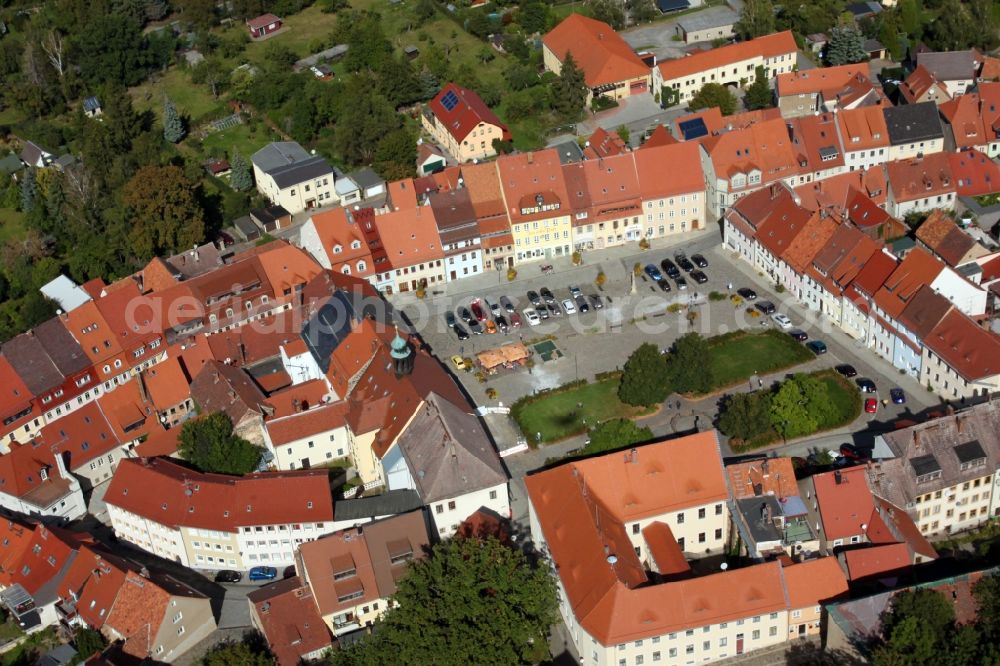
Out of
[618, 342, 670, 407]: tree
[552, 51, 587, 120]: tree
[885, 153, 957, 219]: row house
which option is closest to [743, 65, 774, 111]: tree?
[552, 51, 587, 120]: tree

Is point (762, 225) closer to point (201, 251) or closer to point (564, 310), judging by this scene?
point (564, 310)

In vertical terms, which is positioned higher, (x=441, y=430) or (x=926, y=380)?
(x=441, y=430)

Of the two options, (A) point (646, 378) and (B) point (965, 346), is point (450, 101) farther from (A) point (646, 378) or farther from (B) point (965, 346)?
(B) point (965, 346)

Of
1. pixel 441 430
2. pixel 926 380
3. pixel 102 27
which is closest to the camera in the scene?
pixel 441 430

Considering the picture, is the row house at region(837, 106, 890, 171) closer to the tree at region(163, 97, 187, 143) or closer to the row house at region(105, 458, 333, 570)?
the row house at region(105, 458, 333, 570)

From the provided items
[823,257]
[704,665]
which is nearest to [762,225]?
[823,257]

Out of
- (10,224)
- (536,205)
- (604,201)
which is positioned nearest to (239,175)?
(10,224)

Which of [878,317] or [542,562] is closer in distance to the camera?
[542,562]

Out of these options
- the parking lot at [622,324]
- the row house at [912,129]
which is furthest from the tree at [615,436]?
the row house at [912,129]
